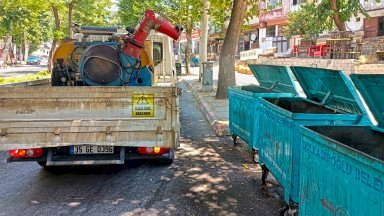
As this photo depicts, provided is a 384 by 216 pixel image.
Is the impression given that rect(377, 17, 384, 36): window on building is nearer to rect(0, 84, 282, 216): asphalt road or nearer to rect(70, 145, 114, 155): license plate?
rect(0, 84, 282, 216): asphalt road

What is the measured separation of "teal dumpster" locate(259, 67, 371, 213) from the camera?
14.7 feet

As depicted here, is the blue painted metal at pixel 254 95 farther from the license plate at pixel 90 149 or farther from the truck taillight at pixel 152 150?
the license plate at pixel 90 149

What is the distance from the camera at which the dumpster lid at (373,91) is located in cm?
362

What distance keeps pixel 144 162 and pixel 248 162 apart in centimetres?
187

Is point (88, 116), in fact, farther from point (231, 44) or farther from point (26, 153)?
point (231, 44)

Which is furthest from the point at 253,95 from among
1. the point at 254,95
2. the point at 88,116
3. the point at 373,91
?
the point at 373,91

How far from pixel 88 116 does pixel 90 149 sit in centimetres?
50

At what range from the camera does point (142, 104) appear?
17.9 ft

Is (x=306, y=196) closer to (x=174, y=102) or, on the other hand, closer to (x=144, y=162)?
(x=174, y=102)

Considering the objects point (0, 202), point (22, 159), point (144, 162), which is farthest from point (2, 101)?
point (144, 162)

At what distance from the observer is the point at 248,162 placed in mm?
7309

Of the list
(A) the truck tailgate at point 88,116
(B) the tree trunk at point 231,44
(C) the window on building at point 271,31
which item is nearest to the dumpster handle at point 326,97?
(A) the truck tailgate at point 88,116

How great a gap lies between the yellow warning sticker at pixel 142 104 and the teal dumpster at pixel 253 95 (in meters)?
2.22

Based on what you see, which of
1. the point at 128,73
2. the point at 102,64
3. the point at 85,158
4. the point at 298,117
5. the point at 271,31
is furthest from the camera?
the point at 271,31
